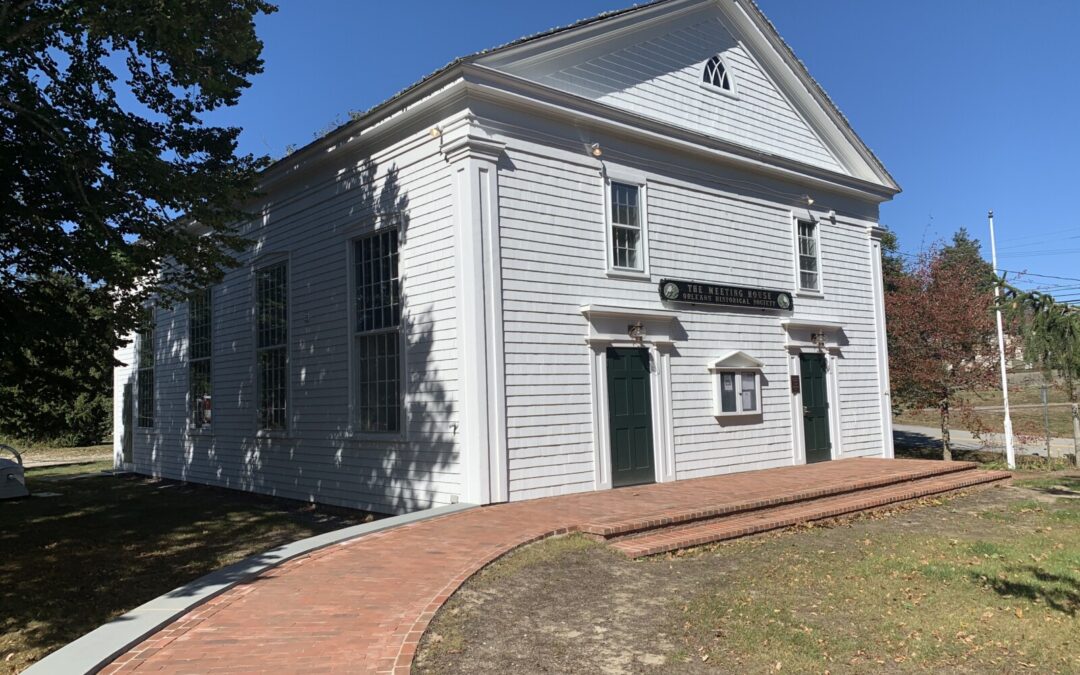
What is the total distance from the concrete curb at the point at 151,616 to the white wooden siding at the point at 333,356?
271 centimetres

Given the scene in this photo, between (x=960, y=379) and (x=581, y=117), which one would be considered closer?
(x=581, y=117)

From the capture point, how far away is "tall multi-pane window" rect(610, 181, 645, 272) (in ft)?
39.9

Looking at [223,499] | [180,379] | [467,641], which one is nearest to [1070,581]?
[467,641]

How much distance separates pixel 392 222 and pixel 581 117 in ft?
10.6

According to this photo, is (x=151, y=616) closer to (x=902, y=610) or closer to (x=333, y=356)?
(x=902, y=610)

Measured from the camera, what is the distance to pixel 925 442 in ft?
85.3

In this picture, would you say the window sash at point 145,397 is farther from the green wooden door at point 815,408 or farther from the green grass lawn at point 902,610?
the green grass lawn at point 902,610

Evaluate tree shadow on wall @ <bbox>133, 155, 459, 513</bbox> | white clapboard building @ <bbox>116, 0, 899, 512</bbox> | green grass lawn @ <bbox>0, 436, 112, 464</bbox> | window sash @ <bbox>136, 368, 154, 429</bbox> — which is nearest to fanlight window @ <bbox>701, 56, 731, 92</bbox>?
white clapboard building @ <bbox>116, 0, 899, 512</bbox>

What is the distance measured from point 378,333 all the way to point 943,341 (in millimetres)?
14364

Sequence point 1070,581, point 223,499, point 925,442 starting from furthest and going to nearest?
point 925,442 → point 223,499 → point 1070,581

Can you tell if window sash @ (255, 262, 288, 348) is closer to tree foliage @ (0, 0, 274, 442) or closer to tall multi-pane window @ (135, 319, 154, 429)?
tree foliage @ (0, 0, 274, 442)

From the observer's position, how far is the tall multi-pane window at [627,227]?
12.1 meters

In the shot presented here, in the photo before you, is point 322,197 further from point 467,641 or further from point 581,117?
point 467,641

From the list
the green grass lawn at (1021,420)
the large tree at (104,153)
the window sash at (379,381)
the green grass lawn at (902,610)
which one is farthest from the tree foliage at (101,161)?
the green grass lawn at (1021,420)
